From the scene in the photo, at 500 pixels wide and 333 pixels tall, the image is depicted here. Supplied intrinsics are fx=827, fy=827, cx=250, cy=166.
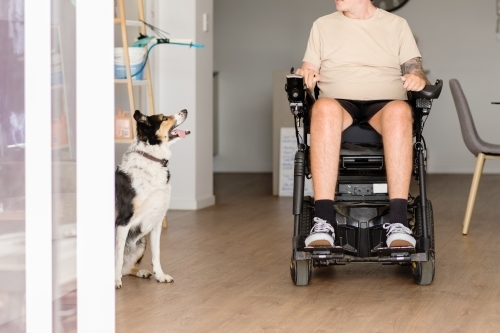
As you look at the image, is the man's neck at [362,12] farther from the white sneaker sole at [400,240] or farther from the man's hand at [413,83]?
the white sneaker sole at [400,240]

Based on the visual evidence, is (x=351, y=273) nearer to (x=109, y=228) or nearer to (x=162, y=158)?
(x=162, y=158)

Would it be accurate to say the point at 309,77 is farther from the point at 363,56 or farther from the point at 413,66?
the point at 413,66

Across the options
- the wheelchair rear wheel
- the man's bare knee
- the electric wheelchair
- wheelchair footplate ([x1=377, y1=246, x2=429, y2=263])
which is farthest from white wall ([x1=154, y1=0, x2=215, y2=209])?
wheelchair footplate ([x1=377, y1=246, x2=429, y2=263])

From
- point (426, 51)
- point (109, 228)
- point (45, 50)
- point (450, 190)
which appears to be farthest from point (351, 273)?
point (426, 51)

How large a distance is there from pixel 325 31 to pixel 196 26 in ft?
7.14

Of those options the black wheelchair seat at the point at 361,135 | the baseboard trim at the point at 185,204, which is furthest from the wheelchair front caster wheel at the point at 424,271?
the baseboard trim at the point at 185,204

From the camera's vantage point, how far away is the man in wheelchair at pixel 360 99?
2811 millimetres

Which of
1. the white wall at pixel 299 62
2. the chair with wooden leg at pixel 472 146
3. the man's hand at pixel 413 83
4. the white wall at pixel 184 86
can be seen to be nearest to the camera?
the man's hand at pixel 413 83

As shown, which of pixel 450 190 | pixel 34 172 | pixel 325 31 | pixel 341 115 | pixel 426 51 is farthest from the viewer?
pixel 426 51

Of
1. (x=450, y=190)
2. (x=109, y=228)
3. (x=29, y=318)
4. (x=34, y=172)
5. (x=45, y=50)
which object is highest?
(x=45, y=50)

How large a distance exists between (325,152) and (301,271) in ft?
1.37

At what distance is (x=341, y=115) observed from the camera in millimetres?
2861

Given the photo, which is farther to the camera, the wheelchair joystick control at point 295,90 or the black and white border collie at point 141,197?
the black and white border collie at point 141,197

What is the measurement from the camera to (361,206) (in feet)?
9.53
